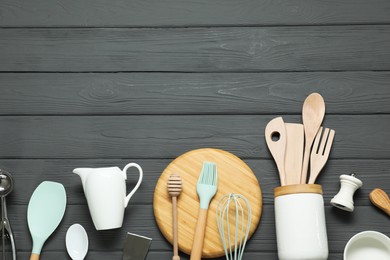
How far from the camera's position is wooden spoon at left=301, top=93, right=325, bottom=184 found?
52.1 inches

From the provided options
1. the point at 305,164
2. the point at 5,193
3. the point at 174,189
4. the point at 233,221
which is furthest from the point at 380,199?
the point at 5,193

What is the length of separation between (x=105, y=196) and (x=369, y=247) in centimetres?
63

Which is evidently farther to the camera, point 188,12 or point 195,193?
point 188,12

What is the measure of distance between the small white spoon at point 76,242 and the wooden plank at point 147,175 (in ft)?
0.22

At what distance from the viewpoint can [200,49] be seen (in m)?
1.40

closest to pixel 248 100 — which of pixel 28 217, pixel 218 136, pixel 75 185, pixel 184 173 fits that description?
pixel 218 136

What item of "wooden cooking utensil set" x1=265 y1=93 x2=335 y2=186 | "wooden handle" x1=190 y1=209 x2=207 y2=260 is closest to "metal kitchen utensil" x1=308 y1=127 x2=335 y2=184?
"wooden cooking utensil set" x1=265 y1=93 x2=335 y2=186

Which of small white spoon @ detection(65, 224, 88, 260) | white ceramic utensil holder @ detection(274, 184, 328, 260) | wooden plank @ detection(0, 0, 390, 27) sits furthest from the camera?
wooden plank @ detection(0, 0, 390, 27)

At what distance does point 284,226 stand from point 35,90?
0.71 metres

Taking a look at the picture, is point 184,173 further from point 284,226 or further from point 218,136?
point 284,226

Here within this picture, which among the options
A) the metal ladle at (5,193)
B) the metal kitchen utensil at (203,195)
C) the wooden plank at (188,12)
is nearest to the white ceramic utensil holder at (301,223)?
the metal kitchen utensil at (203,195)

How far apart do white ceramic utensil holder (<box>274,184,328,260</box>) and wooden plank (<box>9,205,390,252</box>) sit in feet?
0.25

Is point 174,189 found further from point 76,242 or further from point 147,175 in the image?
point 76,242

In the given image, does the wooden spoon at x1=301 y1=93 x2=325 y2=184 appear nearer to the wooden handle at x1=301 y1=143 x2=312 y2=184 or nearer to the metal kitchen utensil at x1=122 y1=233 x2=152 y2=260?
the wooden handle at x1=301 y1=143 x2=312 y2=184
